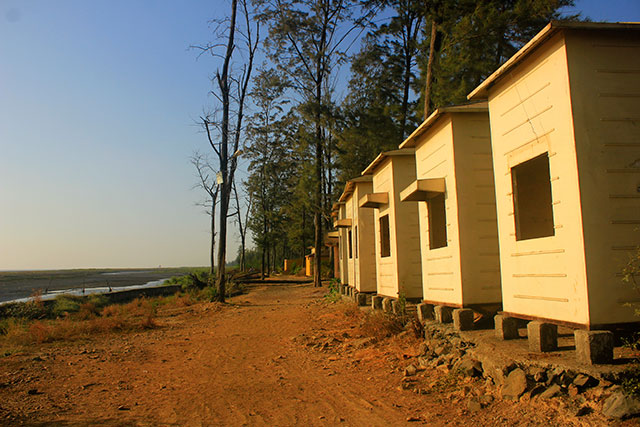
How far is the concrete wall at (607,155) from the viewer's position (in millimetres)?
4500

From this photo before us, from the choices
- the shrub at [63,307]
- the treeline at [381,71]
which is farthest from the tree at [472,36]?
the shrub at [63,307]

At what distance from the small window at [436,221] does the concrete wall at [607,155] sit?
3601mm

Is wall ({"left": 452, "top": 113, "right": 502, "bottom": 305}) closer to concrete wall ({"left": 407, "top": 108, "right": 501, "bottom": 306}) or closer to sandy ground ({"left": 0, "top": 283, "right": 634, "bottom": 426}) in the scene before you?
concrete wall ({"left": 407, "top": 108, "right": 501, "bottom": 306})

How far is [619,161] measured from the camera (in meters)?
4.68

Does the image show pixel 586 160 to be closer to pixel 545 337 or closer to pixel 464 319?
pixel 545 337

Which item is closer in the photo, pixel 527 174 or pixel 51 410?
pixel 51 410

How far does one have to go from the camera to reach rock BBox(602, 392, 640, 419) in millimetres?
3615

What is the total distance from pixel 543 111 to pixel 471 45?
9889mm

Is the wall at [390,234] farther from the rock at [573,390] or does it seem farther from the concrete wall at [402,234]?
the rock at [573,390]

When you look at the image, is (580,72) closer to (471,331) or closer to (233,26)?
(471,331)

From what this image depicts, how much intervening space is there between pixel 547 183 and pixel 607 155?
2588 mm

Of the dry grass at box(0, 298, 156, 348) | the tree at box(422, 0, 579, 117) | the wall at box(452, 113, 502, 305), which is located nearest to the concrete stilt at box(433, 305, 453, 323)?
the wall at box(452, 113, 502, 305)

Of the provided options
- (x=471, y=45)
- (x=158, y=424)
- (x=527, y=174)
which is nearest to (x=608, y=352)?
(x=527, y=174)

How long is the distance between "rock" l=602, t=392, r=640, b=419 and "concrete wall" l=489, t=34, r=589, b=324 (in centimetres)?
88
